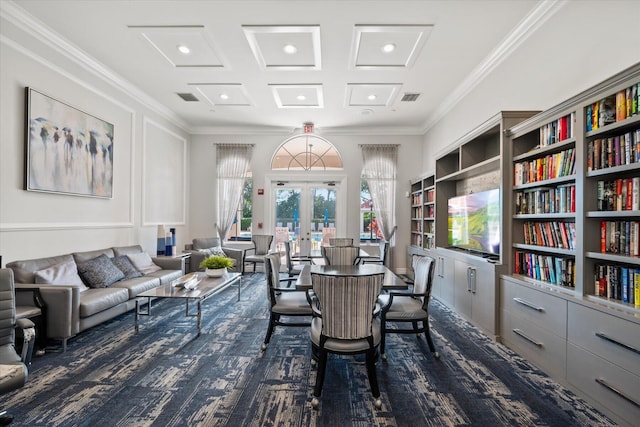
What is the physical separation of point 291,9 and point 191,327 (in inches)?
145

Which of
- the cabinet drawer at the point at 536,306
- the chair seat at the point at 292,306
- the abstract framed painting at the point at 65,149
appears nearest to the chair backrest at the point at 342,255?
the chair seat at the point at 292,306

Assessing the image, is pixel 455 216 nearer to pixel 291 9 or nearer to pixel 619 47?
pixel 619 47

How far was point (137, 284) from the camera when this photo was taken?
4.12 m

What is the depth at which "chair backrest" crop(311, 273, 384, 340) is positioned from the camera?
2135 mm

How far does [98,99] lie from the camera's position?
4.65 m

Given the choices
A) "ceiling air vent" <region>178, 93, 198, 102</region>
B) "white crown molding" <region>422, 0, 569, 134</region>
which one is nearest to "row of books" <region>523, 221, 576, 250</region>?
"white crown molding" <region>422, 0, 569, 134</region>

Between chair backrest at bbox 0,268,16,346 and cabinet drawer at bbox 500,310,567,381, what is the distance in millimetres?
3988

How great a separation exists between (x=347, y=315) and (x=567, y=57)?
314cm

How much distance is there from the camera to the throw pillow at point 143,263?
484 centimetres

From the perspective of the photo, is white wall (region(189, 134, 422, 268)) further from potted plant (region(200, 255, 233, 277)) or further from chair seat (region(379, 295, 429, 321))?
chair seat (region(379, 295, 429, 321))

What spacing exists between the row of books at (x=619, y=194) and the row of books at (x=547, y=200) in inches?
8.6

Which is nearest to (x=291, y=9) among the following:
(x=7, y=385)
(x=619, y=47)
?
(x=619, y=47)

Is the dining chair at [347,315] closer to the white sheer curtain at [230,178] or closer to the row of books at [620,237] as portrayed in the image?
the row of books at [620,237]

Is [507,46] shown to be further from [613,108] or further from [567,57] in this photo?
[613,108]
